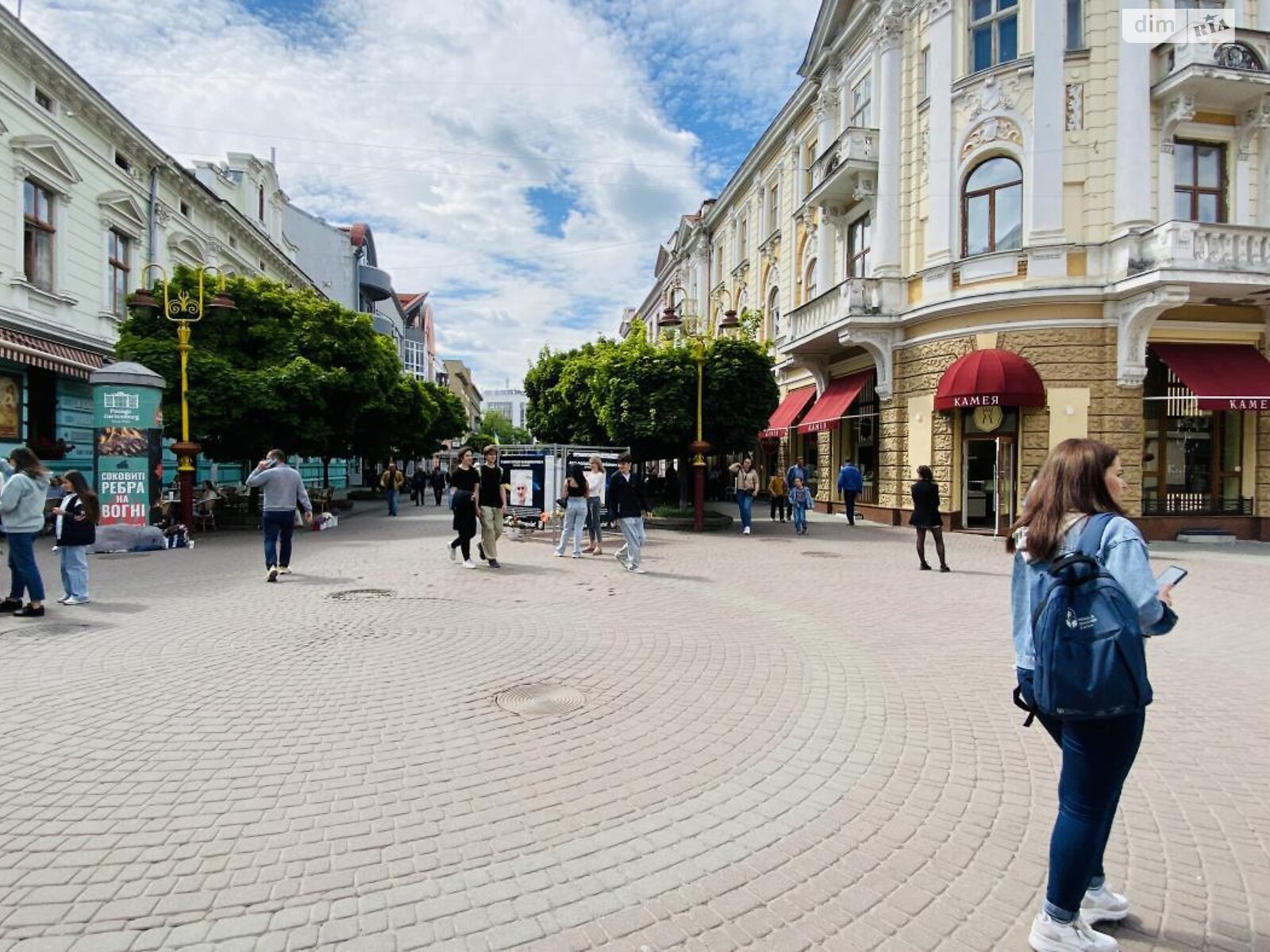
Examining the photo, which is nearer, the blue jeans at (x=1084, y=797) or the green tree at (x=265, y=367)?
the blue jeans at (x=1084, y=797)

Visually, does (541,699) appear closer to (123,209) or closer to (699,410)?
(699,410)

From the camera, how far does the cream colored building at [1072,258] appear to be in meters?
16.1

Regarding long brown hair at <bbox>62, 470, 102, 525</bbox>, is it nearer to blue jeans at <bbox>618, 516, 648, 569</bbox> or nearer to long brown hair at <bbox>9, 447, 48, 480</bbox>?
long brown hair at <bbox>9, 447, 48, 480</bbox>

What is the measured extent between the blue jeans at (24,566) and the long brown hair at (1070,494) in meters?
9.51

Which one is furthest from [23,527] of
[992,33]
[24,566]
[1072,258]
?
[992,33]

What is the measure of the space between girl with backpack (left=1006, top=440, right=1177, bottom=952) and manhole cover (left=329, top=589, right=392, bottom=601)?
8.09 metres

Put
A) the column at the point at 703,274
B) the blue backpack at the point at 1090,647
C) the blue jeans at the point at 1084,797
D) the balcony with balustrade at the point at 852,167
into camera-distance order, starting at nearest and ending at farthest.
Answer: the blue backpack at the point at 1090,647 < the blue jeans at the point at 1084,797 < the balcony with balustrade at the point at 852,167 < the column at the point at 703,274

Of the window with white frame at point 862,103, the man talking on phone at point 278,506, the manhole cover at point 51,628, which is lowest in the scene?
the manhole cover at point 51,628

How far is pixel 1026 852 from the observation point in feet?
10.8

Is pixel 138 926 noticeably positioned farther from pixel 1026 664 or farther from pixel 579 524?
pixel 579 524

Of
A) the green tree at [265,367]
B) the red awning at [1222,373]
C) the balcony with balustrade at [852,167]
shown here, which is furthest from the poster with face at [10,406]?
the red awning at [1222,373]

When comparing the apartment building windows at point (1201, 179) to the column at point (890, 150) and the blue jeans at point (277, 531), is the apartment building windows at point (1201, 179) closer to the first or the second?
the column at point (890, 150)

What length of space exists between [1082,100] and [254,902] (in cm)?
2103

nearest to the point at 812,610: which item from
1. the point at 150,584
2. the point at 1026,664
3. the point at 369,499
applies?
the point at 1026,664
